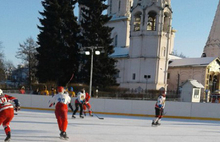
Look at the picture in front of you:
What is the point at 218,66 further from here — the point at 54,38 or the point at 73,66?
the point at 54,38

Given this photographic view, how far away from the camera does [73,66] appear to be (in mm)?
37469

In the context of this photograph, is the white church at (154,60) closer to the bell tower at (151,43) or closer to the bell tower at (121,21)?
the bell tower at (151,43)

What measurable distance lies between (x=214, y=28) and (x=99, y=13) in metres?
34.9

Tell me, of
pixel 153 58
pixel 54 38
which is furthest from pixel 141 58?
pixel 54 38

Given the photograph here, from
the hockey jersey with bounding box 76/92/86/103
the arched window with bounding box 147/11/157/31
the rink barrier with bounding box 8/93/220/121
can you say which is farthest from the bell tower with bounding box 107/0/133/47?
the hockey jersey with bounding box 76/92/86/103

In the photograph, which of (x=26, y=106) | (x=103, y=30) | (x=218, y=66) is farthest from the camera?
(x=218, y=66)

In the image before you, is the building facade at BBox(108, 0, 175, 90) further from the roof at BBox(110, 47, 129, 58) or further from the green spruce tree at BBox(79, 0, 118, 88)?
the green spruce tree at BBox(79, 0, 118, 88)

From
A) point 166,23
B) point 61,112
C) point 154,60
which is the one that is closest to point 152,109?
point 61,112

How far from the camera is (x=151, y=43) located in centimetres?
4594

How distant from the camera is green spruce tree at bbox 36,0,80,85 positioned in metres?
35.6

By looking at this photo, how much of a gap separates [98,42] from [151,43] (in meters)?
12.1

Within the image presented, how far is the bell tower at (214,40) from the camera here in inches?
2407

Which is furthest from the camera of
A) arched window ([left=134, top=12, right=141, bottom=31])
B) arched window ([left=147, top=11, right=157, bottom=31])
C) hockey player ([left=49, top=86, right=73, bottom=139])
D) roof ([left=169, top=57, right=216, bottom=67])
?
roof ([left=169, top=57, right=216, bottom=67])

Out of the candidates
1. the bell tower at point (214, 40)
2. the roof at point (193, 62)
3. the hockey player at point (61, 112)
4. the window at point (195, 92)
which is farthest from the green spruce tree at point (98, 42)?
the bell tower at point (214, 40)
